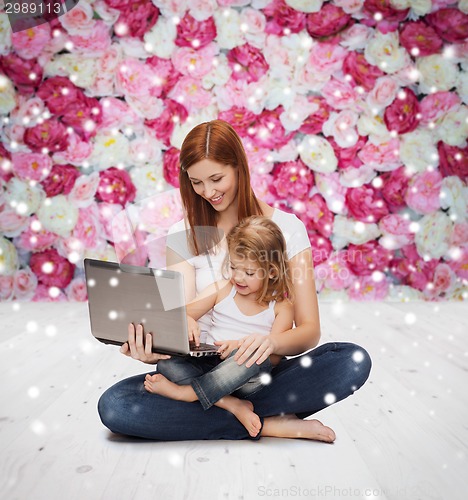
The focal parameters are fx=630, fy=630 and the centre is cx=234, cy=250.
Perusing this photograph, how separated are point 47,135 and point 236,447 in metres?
2.62

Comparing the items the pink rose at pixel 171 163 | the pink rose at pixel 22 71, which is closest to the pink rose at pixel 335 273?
the pink rose at pixel 171 163

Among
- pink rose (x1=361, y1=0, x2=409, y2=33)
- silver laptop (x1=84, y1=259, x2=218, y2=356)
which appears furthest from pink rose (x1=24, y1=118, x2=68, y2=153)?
silver laptop (x1=84, y1=259, x2=218, y2=356)

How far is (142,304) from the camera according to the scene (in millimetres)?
1461

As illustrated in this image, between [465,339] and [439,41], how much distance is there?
1.83 meters

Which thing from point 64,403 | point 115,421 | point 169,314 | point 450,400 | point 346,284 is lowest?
point 346,284

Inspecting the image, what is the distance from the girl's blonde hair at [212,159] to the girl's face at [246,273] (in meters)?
0.18

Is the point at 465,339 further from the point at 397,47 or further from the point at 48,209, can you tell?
the point at 48,209

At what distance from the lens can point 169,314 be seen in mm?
1435

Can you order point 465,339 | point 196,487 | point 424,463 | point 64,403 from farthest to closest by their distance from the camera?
1. point 465,339
2. point 64,403
3. point 424,463
4. point 196,487

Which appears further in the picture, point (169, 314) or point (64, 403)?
point (64, 403)

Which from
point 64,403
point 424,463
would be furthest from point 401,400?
point 64,403

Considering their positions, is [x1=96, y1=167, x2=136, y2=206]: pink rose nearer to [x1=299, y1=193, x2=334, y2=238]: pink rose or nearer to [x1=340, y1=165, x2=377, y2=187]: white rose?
[x1=299, y1=193, x2=334, y2=238]: pink rose

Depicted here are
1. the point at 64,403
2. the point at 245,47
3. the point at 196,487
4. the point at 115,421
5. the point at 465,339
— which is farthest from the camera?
the point at 245,47

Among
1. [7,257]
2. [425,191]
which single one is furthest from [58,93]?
[425,191]
